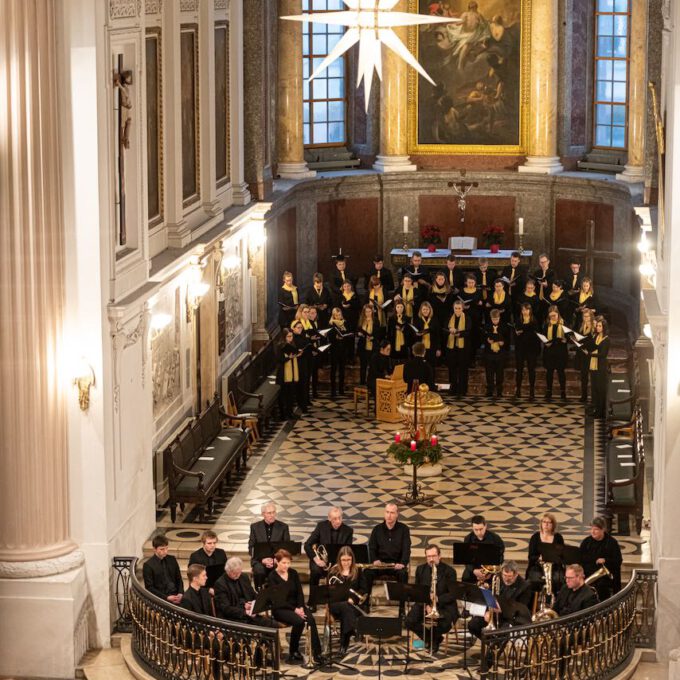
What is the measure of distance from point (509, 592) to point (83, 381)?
14.8 feet

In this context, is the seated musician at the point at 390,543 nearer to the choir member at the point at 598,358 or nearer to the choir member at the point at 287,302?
the choir member at the point at 598,358

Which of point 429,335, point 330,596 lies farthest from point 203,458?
point 429,335

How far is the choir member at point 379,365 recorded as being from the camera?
81.0ft

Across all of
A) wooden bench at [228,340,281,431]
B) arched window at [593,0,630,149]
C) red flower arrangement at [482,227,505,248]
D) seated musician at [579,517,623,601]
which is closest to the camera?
seated musician at [579,517,623,601]

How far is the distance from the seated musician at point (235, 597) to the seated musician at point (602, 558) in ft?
10.4

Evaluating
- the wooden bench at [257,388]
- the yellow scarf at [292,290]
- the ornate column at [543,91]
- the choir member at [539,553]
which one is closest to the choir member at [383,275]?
the yellow scarf at [292,290]

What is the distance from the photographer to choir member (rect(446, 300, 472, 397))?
25.2 m

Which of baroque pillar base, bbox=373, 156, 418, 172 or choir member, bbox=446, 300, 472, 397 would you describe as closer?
choir member, bbox=446, 300, 472, 397

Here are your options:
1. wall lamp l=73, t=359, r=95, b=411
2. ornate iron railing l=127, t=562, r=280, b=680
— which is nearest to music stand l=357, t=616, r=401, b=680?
ornate iron railing l=127, t=562, r=280, b=680

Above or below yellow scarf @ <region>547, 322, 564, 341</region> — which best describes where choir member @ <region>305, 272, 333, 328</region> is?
above

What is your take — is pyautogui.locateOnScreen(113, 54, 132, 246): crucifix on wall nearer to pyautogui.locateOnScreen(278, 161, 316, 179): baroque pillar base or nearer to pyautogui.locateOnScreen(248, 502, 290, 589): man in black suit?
pyautogui.locateOnScreen(248, 502, 290, 589): man in black suit

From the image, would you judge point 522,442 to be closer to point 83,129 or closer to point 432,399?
point 432,399

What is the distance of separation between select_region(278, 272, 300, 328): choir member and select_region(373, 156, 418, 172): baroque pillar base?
Answer: 15.2ft

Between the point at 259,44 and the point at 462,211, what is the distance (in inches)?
217
